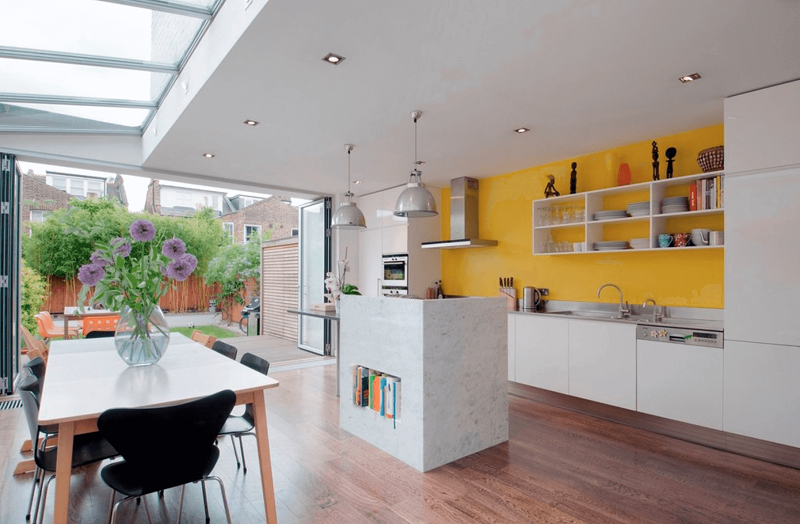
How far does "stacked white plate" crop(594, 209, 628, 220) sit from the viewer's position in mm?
4078

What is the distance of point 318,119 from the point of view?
3576mm

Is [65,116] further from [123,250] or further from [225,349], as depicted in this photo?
[225,349]

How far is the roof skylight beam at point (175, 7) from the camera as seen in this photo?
8.16 feet

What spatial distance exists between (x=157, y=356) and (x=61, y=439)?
867 millimetres

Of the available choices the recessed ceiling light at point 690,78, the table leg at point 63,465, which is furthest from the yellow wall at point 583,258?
the table leg at point 63,465

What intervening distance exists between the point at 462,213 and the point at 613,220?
1928mm

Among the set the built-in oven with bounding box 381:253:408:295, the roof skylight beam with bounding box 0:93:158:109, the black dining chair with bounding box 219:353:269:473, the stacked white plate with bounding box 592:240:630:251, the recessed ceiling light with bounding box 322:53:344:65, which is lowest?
the black dining chair with bounding box 219:353:269:473

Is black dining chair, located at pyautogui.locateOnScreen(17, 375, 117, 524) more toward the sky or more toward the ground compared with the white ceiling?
more toward the ground

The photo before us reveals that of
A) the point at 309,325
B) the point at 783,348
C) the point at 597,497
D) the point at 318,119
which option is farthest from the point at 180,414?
the point at 309,325

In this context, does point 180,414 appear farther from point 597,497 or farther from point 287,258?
point 287,258

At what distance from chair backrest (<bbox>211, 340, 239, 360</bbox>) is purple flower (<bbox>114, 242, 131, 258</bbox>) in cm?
89

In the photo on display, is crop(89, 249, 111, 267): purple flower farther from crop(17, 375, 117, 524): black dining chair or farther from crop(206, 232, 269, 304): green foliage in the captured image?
crop(206, 232, 269, 304): green foliage

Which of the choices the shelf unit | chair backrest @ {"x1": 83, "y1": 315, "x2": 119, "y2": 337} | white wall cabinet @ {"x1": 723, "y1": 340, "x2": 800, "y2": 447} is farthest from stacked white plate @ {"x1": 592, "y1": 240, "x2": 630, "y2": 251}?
chair backrest @ {"x1": 83, "y1": 315, "x2": 119, "y2": 337}

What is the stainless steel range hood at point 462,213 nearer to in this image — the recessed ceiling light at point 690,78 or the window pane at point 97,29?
the recessed ceiling light at point 690,78
